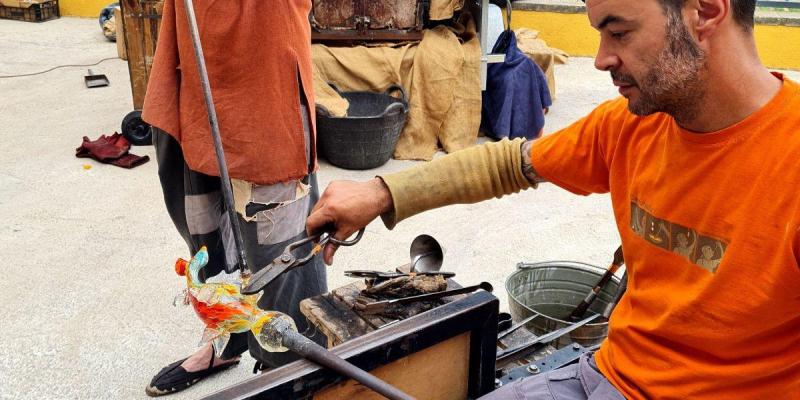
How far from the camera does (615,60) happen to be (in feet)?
4.68

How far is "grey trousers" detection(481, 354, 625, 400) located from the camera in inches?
66.0

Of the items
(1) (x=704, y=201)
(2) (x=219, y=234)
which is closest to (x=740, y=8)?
(1) (x=704, y=201)

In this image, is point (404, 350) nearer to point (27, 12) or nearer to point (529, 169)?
point (529, 169)

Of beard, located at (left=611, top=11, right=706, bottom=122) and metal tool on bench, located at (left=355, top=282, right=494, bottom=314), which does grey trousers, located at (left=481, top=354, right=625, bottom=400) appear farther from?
beard, located at (left=611, top=11, right=706, bottom=122)

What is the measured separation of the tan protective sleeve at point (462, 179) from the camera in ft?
6.06

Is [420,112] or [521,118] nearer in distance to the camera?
[420,112]

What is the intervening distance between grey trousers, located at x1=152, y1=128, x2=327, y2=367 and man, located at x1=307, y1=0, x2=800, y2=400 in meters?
1.13

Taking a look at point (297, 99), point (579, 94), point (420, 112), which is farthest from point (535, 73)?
point (297, 99)

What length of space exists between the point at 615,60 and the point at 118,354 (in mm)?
2471

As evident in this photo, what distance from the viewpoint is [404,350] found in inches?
58.6

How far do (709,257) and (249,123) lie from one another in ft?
4.58

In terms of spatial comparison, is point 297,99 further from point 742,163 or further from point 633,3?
point 742,163

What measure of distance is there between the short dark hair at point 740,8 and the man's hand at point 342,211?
831 mm

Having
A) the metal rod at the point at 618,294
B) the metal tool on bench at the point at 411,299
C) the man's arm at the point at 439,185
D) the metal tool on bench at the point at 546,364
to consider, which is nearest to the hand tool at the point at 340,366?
the man's arm at the point at 439,185
